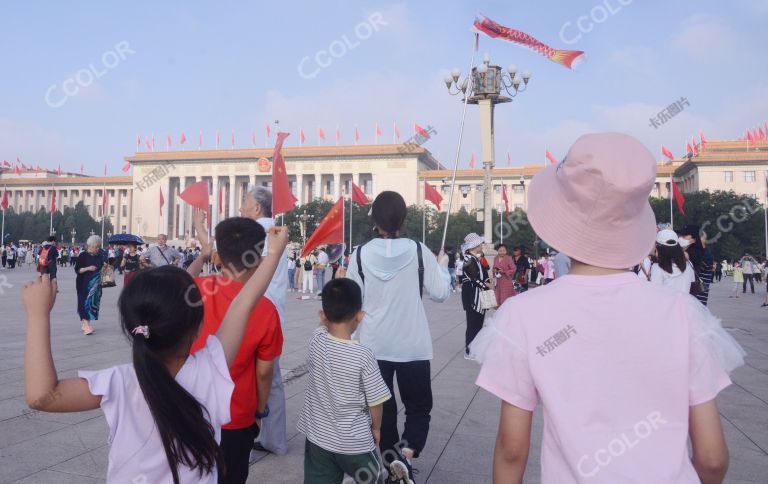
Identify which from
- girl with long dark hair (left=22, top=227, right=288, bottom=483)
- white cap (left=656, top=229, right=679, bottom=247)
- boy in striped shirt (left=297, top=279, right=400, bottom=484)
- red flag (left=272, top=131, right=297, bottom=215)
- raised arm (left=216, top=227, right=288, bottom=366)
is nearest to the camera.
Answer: girl with long dark hair (left=22, top=227, right=288, bottom=483)

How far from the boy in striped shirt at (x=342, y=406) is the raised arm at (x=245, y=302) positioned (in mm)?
770

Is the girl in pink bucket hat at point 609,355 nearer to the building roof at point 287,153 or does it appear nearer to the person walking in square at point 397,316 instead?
the person walking in square at point 397,316

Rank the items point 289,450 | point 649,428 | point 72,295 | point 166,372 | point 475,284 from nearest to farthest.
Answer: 1. point 649,428
2. point 166,372
3. point 289,450
4. point 475,284
5. point 72,295

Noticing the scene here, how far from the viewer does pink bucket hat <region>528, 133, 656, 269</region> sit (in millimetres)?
1196

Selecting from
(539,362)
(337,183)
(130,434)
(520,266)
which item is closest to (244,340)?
(130,434)

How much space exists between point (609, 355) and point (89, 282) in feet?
30.3

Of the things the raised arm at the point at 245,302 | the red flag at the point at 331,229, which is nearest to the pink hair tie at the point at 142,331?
the raised arm at the point at 245,302

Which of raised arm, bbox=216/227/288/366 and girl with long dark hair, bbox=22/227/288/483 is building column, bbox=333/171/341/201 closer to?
raised arm, bbox=216/227/288/366

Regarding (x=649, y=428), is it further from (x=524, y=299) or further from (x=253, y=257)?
(x=253, y=257)

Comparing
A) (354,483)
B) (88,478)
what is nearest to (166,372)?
(354,483)

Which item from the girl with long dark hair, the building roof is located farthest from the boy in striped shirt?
the building roof

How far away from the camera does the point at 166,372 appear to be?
1530mm

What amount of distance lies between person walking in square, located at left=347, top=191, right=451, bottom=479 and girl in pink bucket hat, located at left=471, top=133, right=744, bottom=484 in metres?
1.82

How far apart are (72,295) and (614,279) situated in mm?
17974
